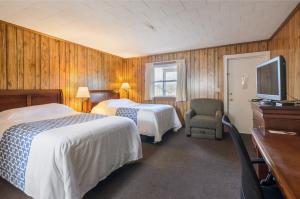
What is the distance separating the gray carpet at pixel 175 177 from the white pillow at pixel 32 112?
2.88ft

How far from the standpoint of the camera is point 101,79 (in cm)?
469

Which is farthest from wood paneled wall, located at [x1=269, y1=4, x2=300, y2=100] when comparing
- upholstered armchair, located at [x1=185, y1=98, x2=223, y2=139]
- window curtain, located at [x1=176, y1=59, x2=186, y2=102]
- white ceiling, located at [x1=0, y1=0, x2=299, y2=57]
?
window curtain, located at [x1=176, y1=59, x2=186, y2=102]

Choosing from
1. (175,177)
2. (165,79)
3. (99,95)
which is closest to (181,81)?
(165,79)

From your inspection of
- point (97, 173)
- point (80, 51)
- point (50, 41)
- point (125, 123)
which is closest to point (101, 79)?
point (80, 51)

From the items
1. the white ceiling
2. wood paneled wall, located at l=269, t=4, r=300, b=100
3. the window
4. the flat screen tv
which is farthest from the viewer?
the window

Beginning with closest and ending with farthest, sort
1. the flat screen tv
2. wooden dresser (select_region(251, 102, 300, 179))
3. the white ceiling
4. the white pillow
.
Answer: wooden dresser (select_region(251, 102, 300, 179)) < the flat screen tv < the white ceiling < the white pillow

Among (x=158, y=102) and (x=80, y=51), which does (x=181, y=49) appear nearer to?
(x=158, y=102)

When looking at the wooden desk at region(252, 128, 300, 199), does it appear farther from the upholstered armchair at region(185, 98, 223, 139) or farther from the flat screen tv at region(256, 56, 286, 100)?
the upholstered armchair at region(185, 98, 223, 139)

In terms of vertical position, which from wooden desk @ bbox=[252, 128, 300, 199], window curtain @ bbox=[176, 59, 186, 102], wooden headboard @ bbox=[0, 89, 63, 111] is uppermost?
window curtain @ bbox=[176, 59, 186, 102]

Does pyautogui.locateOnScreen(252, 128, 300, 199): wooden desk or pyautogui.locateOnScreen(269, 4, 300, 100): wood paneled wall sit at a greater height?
pyautogui.locateOnScreen(269, 4, 300, 100): wood paneled wall

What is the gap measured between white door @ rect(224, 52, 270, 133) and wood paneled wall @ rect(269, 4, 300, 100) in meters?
1.04

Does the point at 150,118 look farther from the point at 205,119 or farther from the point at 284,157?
the point at 284,157

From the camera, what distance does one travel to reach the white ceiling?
7.14 feet

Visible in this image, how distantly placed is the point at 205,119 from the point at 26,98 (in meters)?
3.66
